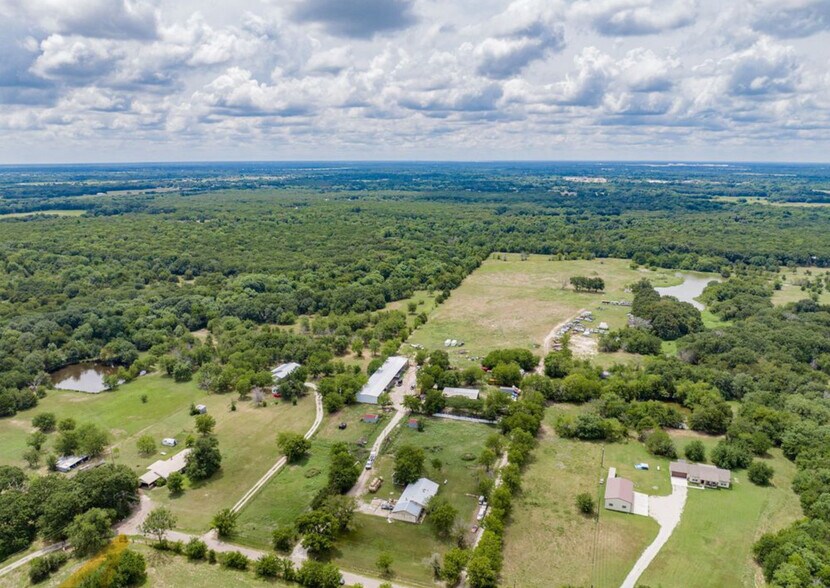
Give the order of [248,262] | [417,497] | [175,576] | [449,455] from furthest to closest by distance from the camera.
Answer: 1. [248,262]
2. [449,455]
3. [417,497]
4. [175,576]

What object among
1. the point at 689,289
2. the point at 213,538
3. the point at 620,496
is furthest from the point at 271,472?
the point at 689,289

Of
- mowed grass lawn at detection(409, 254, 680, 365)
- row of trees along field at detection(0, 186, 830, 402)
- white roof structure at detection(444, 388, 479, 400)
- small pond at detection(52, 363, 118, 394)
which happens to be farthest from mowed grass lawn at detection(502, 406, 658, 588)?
small pond at detection(52, 363, 118, 394)

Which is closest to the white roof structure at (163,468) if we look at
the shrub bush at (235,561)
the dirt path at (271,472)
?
the dirt path at (271,472)

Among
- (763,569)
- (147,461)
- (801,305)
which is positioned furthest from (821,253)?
(147,461)

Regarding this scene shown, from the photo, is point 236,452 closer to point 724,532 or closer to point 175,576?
point 175,576

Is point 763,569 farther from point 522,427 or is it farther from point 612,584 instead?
point 522,427
